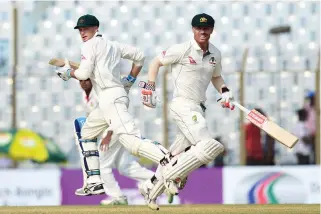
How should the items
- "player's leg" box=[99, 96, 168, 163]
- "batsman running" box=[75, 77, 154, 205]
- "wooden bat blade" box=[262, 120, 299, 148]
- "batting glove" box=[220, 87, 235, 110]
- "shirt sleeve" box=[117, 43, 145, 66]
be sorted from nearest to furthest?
"wooden bat blade" box=[262, 120, 299, 148]
"player's leg" box=[99, 96, 168, 163]
"batting glove" box=[220, 87, 235, 110]
"shirt sleeve" box=[117, 43, 145, 66]
"batsman running" box=[75, 77, 154, 205]

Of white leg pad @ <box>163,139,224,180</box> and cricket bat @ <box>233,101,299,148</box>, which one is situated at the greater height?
cricket bat @ <box>233,101,299,148</box>

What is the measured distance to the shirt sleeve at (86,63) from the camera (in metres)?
10.9

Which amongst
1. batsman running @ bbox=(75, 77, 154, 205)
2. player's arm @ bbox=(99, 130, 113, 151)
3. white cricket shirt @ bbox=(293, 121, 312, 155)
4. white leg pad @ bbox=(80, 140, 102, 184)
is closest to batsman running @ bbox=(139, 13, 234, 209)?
white leg pad @ bbox=(80, 140, 102, 184)

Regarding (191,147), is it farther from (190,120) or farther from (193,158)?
(190,120)

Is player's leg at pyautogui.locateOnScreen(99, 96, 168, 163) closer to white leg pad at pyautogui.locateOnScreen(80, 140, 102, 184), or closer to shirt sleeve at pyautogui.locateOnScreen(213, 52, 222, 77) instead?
white leg pad at pyautogui.locateOnScreen(80, 140, 102, 184)

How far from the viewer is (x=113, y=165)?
1330 cm

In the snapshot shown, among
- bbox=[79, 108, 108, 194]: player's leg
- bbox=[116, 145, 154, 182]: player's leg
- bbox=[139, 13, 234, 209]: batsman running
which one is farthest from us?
bbox=[116, 145, 154, 182]: player's leg

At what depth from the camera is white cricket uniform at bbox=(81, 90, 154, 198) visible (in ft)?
43.0

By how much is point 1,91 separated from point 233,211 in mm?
6657

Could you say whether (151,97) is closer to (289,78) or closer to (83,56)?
(83,56)

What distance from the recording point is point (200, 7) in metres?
17.8

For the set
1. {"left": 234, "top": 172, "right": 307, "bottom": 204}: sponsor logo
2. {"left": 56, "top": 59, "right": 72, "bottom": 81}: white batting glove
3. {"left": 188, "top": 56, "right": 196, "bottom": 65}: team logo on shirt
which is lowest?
{"left": 234, "top": 172, "right": 307, "bottom": 204}: sponsor logo

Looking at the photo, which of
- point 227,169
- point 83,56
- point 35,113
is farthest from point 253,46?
point 83,56

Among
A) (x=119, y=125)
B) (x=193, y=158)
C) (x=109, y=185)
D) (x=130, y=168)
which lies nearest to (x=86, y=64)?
(x=119, y=125)
